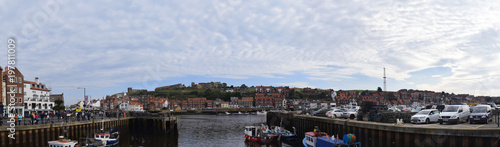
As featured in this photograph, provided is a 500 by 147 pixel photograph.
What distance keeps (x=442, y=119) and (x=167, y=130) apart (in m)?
47.7

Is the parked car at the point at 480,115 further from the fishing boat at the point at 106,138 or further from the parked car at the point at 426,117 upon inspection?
the fishing boat at the point at 106,138

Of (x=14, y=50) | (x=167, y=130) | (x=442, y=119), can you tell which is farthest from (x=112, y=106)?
(x=442, y=119)

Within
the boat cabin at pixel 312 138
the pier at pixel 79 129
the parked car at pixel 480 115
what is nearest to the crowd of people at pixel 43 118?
the pier at pixel 79 129

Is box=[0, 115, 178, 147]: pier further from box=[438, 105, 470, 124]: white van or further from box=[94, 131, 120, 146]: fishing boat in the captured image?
box=[438, 105, 470, 124]: white van

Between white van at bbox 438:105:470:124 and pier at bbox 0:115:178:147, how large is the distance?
3731 centimetres

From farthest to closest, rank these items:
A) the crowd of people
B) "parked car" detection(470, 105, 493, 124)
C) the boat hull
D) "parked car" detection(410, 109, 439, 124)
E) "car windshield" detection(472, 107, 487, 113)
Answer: the boat hull < the crowd of people < "parked car" detection(410, 109, 439, 124) < "car windshield" detection(472, 107, 487, 113) < "parked car" detection(470, 105, 493, 124)

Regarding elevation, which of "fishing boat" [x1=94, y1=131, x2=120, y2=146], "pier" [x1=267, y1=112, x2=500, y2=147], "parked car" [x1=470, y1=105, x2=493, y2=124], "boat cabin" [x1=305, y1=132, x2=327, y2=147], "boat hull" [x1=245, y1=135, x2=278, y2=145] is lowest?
"boat hull" [x1=245, y1=135, x2=278, y2=145]

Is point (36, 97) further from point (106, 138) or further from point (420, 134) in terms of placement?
point (420, 134)

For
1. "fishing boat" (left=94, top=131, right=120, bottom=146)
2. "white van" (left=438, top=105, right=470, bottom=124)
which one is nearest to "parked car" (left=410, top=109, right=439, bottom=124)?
"white van" (left=438, top=105, right=470, bottom=124)

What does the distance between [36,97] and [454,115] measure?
9368 cm

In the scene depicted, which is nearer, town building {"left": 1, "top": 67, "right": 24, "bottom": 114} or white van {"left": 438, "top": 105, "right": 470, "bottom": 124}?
white van {"left": 438, "top": 105, "right": 470, "bottom": 124}

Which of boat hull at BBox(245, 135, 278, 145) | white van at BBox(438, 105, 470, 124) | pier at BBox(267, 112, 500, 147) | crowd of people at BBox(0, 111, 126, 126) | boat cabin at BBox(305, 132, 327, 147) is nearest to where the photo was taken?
pier at BBox(267, 112, 500, 147)

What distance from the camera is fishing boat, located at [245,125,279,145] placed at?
162ft

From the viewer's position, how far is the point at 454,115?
92.6 feet
